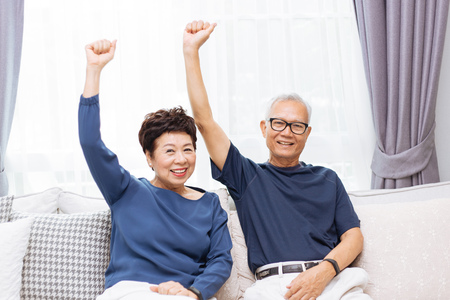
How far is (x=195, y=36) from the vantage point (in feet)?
6.07

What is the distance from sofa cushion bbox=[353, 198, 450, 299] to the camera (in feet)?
6.11

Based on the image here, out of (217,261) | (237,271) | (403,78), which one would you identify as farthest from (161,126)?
(403,78)

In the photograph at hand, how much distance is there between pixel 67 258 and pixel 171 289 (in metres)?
0.54

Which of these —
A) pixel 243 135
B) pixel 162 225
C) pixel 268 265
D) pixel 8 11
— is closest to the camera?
pixel 162 225

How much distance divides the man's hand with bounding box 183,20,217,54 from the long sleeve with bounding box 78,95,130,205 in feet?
1.48

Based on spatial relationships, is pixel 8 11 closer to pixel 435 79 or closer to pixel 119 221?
pixel 119 221

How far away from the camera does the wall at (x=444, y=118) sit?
2.78m

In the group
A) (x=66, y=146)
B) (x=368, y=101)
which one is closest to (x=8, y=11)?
(x=66, y=146)

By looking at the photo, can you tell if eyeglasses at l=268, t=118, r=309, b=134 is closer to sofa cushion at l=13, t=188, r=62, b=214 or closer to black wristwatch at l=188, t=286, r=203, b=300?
black wristwatch at l=188, t=286, r=203, b=300

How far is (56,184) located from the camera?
102 inches

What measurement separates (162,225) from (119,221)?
162 millimetres

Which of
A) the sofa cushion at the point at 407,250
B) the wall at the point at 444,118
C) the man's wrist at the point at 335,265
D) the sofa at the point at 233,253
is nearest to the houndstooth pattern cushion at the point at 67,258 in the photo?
the sofa at the point at 233,253

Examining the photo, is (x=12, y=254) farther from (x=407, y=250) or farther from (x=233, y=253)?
(x=407, y=250)

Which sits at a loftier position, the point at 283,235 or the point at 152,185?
the point at 152,185
